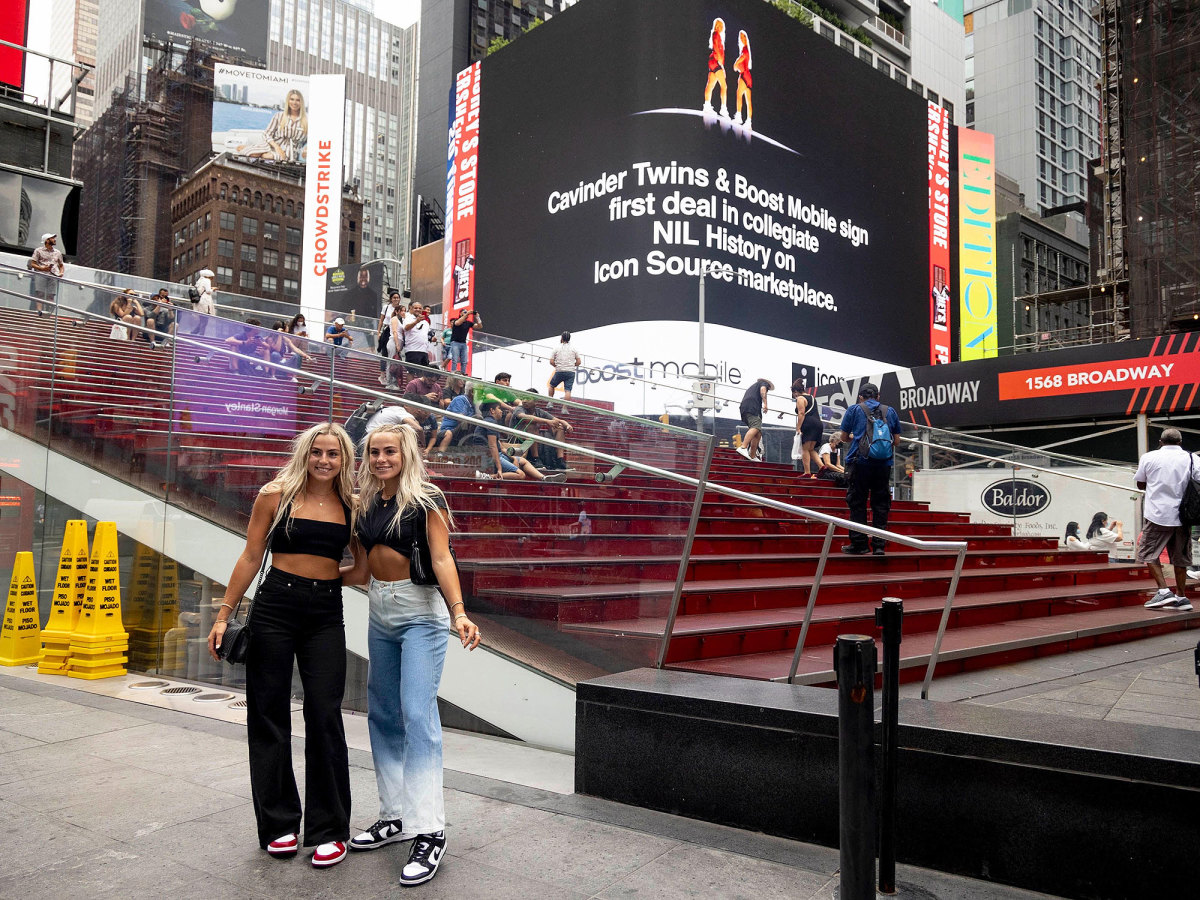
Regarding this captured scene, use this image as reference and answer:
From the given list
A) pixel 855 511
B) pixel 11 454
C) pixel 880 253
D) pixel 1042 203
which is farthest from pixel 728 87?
pixel 1042 203

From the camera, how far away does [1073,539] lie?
1238 cm

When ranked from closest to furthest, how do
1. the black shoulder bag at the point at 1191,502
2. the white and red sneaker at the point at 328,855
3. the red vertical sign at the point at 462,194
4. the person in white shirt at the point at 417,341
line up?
the white and red sneaker at the point at 328,855
the black shoulder bag at the point at 1191,502
the person in white shirt at the point at 417,341
the red vertical sign at the point at 462,194

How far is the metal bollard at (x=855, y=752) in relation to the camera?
2.81 metres

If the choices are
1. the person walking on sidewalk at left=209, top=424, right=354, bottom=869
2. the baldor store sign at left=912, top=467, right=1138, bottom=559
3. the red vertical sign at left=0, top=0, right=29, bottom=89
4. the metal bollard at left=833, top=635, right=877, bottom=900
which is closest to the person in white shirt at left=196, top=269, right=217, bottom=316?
the red vertical sign at left=0, top=0, right=29, bottom=89

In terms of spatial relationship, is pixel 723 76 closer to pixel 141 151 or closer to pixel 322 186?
pixel 322 186

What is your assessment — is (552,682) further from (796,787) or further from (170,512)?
(170,512)

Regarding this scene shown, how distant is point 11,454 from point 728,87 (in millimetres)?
23544

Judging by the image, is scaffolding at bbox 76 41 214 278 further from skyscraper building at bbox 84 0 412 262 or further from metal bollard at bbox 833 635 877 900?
metal bollard at bbox 833 635 877 900

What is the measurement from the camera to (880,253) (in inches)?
1272

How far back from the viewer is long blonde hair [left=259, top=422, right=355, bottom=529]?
12.6ft

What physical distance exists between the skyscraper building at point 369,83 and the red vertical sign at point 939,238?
336ft

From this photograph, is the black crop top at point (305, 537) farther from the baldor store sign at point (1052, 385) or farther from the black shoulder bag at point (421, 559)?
the baldor store sign at point (1052, 385)

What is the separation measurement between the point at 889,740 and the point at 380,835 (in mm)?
2148

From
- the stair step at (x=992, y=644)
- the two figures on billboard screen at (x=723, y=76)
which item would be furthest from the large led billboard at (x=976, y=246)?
the stair step at (x=992, y=644)
